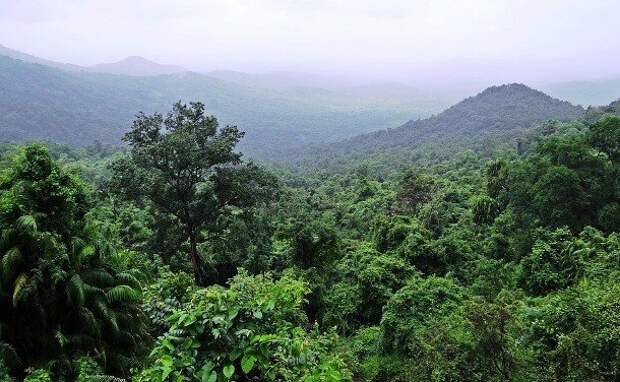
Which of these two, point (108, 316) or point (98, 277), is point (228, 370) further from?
point (98, 277)

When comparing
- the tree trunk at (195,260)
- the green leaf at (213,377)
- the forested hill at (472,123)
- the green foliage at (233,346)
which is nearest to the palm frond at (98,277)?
the green foliage at (233,346)

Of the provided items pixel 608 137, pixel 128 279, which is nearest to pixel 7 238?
pixel 128 279

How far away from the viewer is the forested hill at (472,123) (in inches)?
4739

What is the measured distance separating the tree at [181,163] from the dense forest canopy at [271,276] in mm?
59

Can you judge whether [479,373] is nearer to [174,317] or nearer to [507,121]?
[174,317]

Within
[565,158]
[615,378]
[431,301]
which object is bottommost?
[431,301]

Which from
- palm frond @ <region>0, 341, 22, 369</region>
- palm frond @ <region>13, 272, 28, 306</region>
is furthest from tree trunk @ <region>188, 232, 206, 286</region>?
palm frond @ <region>0, 341, 22, 369</region>

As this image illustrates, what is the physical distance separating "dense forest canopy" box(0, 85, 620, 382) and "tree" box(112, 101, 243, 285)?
0.06 metres

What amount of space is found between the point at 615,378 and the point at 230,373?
779 cm

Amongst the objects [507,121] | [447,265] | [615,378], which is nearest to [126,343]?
[615,378]

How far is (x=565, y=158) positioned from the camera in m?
20.9

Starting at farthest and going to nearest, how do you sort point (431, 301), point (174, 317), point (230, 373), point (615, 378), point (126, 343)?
point (431, 301) < point (126, 343) < point (615, 378) < point (174, 317) < point (230, 373)

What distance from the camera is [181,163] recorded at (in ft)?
55.5

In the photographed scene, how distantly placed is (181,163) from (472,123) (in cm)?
12984
